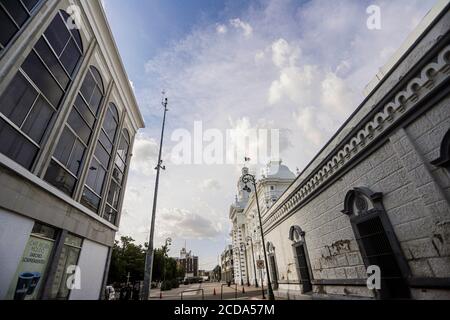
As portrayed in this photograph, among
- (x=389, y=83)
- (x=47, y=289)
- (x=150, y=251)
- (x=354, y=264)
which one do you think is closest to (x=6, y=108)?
(x=47, y=289)

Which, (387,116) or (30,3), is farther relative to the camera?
(30,3)

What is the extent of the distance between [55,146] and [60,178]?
1.40 m

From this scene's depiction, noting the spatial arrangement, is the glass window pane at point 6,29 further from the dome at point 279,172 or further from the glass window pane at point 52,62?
the dome at point 279,172

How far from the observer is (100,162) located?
11875mm

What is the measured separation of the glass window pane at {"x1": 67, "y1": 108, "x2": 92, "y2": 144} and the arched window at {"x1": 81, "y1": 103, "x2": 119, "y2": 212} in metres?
1.28

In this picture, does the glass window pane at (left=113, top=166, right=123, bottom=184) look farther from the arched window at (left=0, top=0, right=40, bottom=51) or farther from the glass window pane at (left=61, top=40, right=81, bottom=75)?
the arched window at (left=0, top=0, right=40, bottom=51)

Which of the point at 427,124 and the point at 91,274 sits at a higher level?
the point at 427,124

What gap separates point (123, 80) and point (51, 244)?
1067cm

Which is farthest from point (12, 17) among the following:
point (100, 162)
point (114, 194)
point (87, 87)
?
point (114, 194)

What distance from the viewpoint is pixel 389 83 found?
20.6ft

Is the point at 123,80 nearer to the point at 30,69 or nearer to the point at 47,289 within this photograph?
the point at 30,69

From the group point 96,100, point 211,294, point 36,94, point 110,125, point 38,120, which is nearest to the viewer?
point 36,94

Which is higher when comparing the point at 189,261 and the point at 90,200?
the point at 189,261

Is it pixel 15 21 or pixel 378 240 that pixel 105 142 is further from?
pixel 378 240
